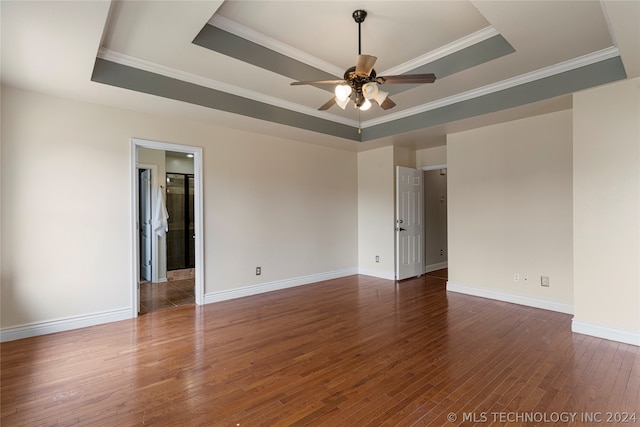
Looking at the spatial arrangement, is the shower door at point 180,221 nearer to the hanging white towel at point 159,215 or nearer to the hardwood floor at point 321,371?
the hanging white towel at point 159,215

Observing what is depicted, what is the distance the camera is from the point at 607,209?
121 inches

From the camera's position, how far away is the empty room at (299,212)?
2189 millimetres

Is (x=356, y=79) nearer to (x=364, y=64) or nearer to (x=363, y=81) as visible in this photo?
(x=363, y=81)

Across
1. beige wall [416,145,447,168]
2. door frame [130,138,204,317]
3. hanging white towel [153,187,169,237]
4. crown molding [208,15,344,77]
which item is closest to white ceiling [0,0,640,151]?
crown molding [208,15,344,77]

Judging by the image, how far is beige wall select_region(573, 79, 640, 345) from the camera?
2941 millimetres

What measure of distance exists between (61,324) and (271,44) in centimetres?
374

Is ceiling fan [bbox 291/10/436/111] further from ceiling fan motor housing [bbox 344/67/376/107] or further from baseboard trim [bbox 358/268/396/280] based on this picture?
baseboard trim [bbox 358/268/396/280]

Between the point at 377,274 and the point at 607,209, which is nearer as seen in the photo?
the point at 607,209

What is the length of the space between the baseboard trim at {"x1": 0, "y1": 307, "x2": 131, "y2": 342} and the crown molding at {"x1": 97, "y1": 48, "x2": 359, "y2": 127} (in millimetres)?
2769

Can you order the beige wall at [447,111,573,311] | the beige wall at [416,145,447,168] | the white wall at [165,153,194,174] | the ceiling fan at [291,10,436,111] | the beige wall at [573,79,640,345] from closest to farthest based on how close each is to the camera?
1. the ceiling fan at [291,10,436,111]
2. the beige wall at [573,79,640,345]
3. the beige wall at [447,111,573,311]
4. the beige wall at [416,145,447,168]
5. the white wall at [165,153,194,174]

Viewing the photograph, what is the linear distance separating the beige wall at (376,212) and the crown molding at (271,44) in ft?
8.14

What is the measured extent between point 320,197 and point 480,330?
10.9 ft

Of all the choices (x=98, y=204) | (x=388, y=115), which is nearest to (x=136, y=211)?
(x=98, y=204)

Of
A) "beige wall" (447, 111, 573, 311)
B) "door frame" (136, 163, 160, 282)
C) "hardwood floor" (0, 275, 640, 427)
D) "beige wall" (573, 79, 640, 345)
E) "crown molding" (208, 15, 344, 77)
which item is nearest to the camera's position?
"hardwood floor" (0, 275, 640, 427)
